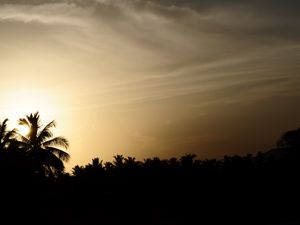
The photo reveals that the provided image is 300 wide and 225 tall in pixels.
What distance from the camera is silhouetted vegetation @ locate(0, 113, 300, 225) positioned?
23.1 metres

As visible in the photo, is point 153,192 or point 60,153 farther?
point 60,153

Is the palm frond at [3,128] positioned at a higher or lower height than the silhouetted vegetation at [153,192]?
higher

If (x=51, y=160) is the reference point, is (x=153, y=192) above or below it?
below

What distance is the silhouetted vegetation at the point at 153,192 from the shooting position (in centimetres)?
2308

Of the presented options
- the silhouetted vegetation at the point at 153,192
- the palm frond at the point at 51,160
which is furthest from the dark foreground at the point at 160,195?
the palm frond at the point at 51,160

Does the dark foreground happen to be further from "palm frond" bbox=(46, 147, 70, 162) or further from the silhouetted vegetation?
"palm frond" bbox=(46, 147, 70, 162)

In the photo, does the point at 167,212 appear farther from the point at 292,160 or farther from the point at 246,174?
the point at 292,160

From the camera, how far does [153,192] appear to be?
25.0 metres

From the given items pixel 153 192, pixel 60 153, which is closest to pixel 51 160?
pixel 60 153

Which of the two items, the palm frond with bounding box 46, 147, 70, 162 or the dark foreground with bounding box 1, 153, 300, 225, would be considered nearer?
the dark foreground with bounding box 1, 153, 300, 225

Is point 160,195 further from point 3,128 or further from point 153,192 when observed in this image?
point 3,128

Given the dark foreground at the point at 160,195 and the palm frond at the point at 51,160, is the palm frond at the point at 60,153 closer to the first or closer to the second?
the palm frond at the point at 51,160

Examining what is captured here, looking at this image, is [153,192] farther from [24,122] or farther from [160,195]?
[24,122]

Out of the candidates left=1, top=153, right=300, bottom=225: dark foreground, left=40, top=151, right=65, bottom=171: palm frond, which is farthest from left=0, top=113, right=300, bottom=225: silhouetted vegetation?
left=40, top=151, right=65, bottom=171: palm frond
